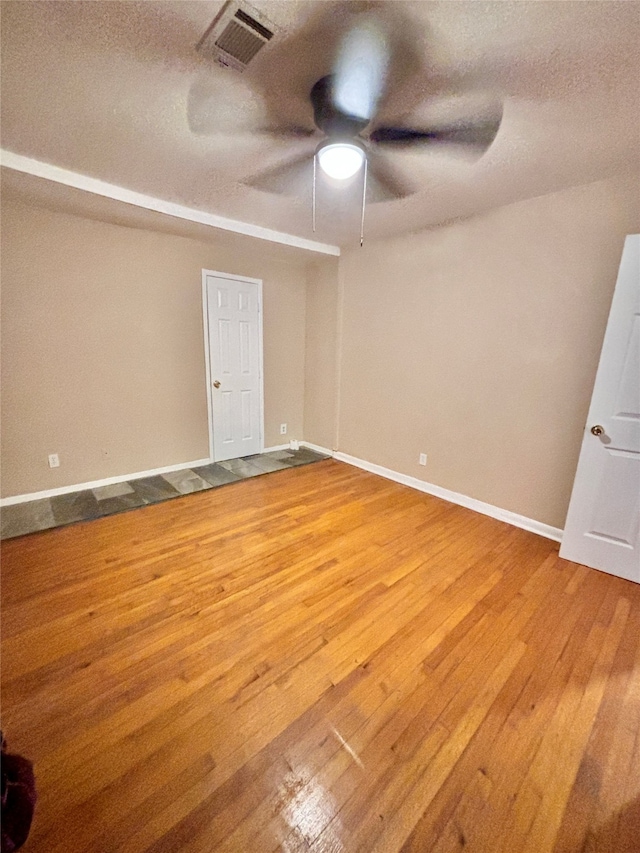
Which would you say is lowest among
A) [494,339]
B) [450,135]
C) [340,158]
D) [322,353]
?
[322,353]

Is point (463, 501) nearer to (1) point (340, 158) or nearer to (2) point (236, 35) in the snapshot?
(1) point (340, 158)

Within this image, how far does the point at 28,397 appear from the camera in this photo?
284cm

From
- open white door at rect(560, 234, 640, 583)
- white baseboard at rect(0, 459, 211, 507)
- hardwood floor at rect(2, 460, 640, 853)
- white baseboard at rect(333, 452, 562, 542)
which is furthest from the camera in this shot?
white baseboard at rect(0, 459, 211, 507)

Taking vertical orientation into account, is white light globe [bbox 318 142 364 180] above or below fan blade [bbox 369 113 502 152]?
below

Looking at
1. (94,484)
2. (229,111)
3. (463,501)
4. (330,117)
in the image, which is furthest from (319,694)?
(94,484)

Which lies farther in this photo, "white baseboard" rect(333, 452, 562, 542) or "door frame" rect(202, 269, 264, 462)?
"door frame" rect(202, 269, 264, 462)

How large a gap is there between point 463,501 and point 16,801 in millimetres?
3085

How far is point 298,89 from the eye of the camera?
1484 millimetres

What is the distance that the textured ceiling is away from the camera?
1181 millimetres

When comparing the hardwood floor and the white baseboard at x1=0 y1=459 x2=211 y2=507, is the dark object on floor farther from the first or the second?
the white baseboard at x1=0 y1=459 x2=211 y2=507

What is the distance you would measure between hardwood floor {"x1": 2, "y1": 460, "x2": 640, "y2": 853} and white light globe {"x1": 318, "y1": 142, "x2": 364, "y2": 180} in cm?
222

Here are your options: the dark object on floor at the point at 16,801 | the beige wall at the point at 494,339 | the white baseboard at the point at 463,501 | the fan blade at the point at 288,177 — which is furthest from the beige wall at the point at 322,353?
the dark object on floor at the point at 16,801

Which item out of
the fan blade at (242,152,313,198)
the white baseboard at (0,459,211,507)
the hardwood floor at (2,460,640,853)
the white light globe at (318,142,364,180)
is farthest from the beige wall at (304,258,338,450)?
the white light globe at (318,142,364,180)

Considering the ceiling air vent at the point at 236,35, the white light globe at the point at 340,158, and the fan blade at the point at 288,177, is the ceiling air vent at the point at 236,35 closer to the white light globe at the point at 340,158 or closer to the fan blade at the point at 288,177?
the white light globe at the point at 340,158
